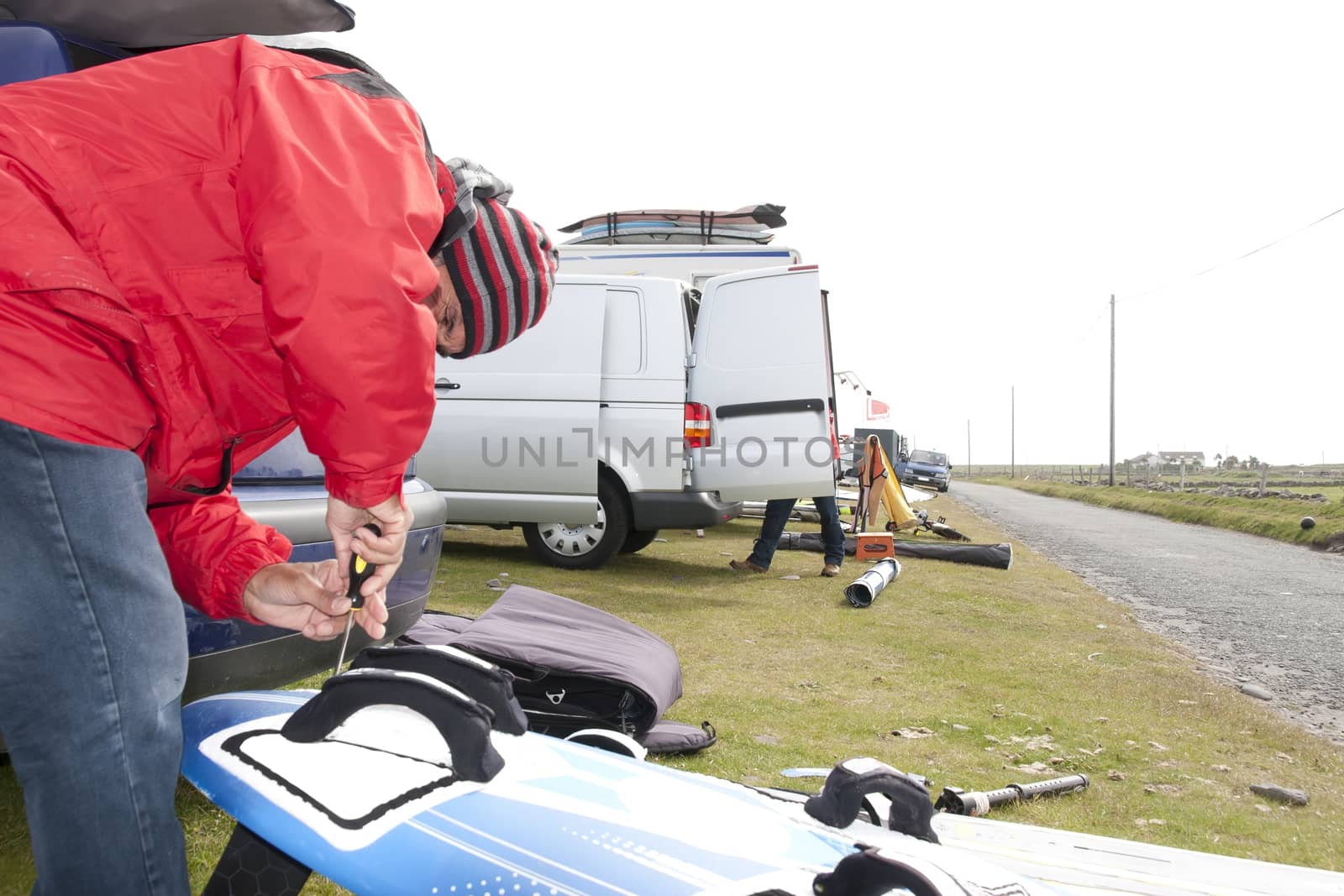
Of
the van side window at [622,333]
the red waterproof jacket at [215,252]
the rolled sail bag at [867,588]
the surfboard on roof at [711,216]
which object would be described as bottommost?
the rolled sail bag at [867,588]

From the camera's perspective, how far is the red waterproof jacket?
105 cm

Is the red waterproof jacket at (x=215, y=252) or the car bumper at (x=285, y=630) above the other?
the red waterproof jacket at (x=215, y=252)

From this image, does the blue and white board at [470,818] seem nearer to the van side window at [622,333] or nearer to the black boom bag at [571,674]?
the black boom bag at [571,674]

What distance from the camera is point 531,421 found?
6.42 m

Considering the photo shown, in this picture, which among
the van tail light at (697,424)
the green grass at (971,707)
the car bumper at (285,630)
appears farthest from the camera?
the van tail light at (697,424)

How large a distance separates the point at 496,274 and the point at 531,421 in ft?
16.7

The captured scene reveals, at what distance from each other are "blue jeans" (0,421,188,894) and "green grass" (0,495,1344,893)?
0.92 meters

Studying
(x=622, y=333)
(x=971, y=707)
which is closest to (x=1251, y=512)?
(x=622, y=333)

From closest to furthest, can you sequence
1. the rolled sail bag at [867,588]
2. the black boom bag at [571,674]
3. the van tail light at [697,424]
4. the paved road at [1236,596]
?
the black boom bag at [571,674]
the paved road at [1236,596]
the rolled sail bag at [867,588]
the van tail light at [697,424]

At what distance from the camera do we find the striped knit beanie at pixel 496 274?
138cm

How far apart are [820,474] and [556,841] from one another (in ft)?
17.5

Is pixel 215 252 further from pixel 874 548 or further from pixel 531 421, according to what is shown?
pixel 874 548

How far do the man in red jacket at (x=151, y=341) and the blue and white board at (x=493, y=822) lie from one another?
159 millimetres

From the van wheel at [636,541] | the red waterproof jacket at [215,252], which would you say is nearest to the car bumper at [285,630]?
the red waterproof jacket at [215,252]
